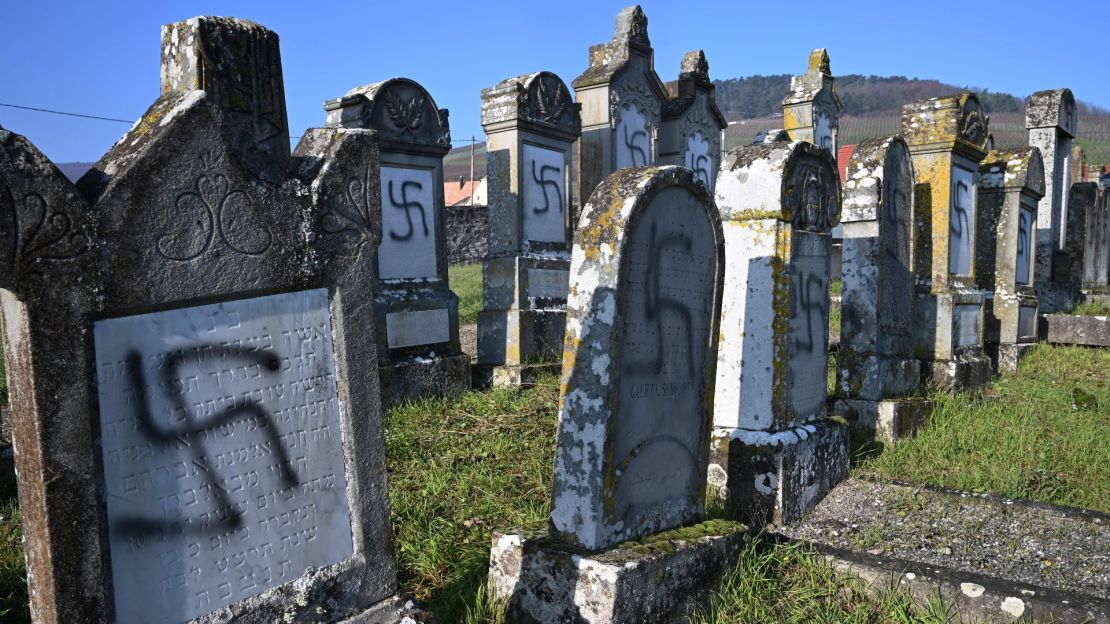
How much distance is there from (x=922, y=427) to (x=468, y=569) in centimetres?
375

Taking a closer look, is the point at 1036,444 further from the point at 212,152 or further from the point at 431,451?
the point at 212,152

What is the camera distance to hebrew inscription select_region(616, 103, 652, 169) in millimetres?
8688

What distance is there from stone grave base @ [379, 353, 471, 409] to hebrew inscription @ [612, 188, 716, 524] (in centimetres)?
291

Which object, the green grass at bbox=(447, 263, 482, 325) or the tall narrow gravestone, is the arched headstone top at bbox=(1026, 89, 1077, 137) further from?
the tall narrow gravestone

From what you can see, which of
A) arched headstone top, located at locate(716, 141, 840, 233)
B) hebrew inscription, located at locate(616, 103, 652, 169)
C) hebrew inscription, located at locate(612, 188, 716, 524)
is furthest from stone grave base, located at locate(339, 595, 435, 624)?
hebrew inscription, located at locate(616, 103, 652, 169)

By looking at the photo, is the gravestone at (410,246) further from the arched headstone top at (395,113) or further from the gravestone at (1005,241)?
Answer: the gravestone at (1005,241)

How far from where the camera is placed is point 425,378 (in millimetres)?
6078

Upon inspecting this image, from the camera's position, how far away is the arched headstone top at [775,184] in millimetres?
4090

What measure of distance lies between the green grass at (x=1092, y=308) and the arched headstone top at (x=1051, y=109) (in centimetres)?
247

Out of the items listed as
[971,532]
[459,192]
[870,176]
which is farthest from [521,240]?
[459,192]

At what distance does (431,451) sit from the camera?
4.89 meters

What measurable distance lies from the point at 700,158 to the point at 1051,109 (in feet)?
17.0

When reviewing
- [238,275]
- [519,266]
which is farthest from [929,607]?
[519,266]

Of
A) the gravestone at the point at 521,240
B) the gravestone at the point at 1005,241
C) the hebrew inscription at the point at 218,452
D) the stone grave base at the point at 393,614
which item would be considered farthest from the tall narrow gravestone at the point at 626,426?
the gravestone at the point at 1005,241
